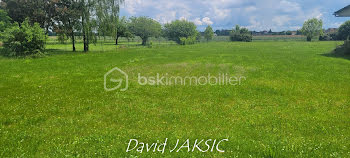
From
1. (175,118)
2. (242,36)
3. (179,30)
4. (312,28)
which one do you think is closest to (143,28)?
(179,30)

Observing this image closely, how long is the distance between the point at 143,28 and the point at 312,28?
85.0 metres

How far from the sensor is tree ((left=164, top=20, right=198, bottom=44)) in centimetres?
9396

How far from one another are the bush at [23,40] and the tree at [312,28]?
112 m

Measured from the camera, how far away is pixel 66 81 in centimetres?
1369

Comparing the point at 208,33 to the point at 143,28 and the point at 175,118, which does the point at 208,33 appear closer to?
the point at 143,28

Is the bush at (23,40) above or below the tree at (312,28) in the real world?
below

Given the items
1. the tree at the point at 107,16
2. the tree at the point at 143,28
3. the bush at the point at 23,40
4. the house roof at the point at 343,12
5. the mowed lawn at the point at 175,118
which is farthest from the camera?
the tree at the point at 143,28

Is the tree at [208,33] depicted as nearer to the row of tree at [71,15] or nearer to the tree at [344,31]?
the tree at [344,31]

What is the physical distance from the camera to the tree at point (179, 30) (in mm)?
93963

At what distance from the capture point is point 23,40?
26.6 m

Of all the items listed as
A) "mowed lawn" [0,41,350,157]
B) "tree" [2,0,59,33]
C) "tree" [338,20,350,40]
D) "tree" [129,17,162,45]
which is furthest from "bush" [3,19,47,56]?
"tree" [338,20,350,40]

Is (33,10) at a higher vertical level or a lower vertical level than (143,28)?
lower

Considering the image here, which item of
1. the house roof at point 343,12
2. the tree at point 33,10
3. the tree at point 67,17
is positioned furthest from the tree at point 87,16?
the house roof at point 343,12

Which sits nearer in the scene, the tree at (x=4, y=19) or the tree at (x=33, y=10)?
the tree at (x=33, y=10)
